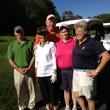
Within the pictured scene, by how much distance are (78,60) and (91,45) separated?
1.32 ft

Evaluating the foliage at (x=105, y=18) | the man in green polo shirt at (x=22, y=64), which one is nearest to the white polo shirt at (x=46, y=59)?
the man in green polo shirt at (x=22, y=64)

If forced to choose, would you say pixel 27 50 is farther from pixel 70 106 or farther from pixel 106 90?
pixel 106 90

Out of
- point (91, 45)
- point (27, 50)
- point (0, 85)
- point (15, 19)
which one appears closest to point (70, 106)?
point (27, 50)

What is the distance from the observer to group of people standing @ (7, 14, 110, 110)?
717cm

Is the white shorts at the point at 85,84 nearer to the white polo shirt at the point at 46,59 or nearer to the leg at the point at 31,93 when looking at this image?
the white polo shirt at the point at 46,59

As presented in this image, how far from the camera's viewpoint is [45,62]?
325 inches

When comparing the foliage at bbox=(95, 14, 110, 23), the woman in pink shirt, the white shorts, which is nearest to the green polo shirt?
the woman in pink shirt

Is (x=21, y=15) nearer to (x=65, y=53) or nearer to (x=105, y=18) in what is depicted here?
(x=105, y=18)

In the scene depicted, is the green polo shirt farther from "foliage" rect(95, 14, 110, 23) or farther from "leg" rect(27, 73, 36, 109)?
"foliage" rect(95, 14, 110, 23)

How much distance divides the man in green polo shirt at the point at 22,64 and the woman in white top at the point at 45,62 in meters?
0.35

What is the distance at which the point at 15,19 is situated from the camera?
8362 cm

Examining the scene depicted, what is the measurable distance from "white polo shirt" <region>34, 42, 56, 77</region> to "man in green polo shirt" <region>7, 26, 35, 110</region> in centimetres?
41

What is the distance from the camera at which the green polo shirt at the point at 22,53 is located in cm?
865

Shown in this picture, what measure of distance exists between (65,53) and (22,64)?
3.51 ft
